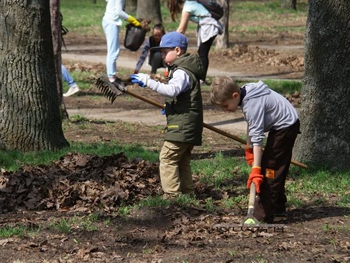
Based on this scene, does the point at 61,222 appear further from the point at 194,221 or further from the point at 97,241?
the point at 194,221

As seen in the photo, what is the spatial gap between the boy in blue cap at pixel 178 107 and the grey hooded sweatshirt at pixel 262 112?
0.70 m

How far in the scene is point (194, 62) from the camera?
743 centimetres

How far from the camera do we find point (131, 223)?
695 cm

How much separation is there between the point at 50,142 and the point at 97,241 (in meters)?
3.29

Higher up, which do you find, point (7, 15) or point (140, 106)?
point (7, 15)

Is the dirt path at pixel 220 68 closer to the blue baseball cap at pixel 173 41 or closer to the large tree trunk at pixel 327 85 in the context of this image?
the large tree trunk at pixel 327 85

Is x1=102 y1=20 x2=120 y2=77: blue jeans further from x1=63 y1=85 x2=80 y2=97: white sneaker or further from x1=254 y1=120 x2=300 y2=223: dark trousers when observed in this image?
x1=254 y1=120 x2=300 y2=223: dark trousers

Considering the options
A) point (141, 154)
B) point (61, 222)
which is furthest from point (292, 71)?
point (61, 222)

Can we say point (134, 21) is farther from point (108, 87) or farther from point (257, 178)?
point (257, 178)

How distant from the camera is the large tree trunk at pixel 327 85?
28.0 ft

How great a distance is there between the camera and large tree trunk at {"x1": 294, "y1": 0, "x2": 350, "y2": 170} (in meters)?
8.53

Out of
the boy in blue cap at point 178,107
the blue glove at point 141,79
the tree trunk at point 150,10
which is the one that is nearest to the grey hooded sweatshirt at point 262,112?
the boy in blue cap at point 178,107

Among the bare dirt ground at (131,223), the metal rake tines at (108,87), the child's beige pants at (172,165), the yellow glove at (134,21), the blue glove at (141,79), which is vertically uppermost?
the blue glove at (141,79)

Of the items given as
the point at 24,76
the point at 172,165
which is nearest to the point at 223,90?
the point at 172,165
